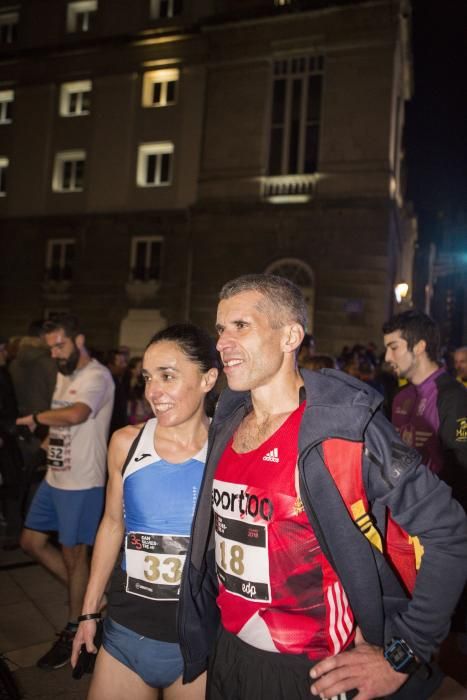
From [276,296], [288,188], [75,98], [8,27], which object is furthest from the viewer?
[8,27]

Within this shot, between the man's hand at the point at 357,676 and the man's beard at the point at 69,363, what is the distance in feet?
10.5

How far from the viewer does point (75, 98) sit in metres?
22.8

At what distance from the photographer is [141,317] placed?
20688 mm

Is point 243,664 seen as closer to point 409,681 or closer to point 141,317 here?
point 409,681

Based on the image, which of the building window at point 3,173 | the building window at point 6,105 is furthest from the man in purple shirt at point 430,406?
the building window at point 6,105

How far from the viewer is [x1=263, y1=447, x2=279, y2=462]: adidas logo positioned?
1948mm

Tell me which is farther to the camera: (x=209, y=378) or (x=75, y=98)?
(x=75, y=98)

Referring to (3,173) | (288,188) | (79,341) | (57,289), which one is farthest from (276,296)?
(3,173)

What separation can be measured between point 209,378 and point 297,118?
61.6 ft

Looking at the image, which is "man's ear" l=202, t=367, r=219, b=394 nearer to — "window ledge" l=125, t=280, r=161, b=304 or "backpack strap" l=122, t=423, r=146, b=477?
"backpack strap" l=122, t=423, r=146, b=477

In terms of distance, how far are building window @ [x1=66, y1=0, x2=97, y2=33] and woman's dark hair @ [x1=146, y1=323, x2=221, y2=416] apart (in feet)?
81.6

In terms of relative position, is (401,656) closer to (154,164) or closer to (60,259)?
(154,164)

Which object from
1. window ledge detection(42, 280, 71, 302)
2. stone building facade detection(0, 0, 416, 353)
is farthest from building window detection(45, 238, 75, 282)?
window ledge detection(42, 280, 71, 302)

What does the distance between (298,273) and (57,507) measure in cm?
1523
